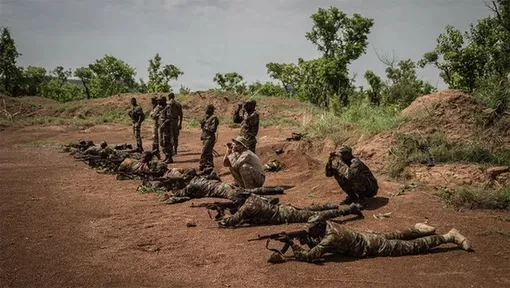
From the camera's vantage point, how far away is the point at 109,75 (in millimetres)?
45250

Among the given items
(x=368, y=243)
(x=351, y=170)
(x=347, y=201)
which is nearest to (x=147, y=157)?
(x=347, y=201)

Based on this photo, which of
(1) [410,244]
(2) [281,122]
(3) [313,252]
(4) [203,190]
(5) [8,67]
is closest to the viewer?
(3) [313,252]

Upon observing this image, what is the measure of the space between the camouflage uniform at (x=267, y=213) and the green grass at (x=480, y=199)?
1.90m

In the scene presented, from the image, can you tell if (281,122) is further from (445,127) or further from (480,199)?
(480,199)

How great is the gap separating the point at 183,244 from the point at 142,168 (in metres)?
4.74

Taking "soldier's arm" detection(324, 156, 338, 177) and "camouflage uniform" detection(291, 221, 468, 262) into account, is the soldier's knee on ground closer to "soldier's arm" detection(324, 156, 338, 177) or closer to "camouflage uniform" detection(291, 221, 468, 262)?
"camouflage uniform" detection(291, 221, 468, 262)

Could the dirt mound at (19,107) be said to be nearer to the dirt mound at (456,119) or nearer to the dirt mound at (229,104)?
the dirt mound at (229,104)

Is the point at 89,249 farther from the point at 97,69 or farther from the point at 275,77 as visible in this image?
the point at 97,69

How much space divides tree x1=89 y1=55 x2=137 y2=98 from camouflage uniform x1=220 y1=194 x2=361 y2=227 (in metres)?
42.1

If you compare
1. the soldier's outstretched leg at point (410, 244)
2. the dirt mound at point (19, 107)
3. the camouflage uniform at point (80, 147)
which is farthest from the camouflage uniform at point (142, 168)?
the dirt mound at point (19, 107)

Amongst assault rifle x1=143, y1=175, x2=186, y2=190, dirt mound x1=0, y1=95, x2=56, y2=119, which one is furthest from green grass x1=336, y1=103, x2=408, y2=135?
dirt mound x1=0, y1=95, x2=56, y2=119

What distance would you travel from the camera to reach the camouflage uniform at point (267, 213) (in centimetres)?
590

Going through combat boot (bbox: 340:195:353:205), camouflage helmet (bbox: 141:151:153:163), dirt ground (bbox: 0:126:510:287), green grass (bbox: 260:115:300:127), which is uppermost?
green grass (bbox: 260:115:300:127)

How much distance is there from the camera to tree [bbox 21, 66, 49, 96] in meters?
43.0
